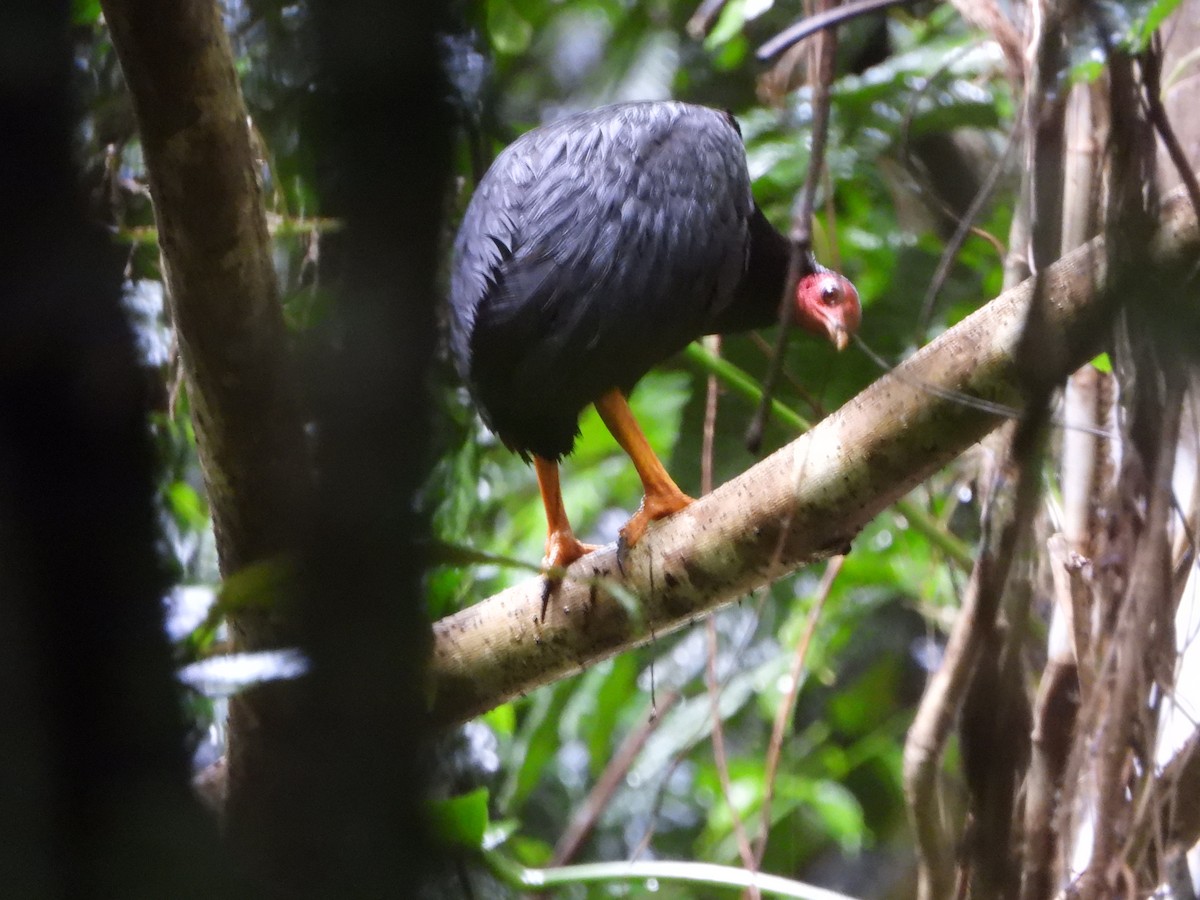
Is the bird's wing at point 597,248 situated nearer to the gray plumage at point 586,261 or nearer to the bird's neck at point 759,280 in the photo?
the gray plumage at point 586,261

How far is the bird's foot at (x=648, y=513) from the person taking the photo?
1.43 metres

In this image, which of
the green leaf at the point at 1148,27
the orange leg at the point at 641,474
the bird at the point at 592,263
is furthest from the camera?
the orange leg at the point at 641,474

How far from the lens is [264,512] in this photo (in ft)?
2.00

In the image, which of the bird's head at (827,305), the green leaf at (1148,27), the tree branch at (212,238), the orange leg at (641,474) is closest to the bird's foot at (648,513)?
the orange leg at (641,474)

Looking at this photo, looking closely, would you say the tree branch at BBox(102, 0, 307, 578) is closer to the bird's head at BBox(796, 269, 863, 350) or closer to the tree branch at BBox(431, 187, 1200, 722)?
the tree branch at BBox(431, 187, 1200, 722)

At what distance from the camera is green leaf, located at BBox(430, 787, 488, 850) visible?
1.30 feet

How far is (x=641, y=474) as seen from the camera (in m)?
1.63

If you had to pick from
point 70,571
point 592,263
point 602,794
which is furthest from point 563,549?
point 70,571

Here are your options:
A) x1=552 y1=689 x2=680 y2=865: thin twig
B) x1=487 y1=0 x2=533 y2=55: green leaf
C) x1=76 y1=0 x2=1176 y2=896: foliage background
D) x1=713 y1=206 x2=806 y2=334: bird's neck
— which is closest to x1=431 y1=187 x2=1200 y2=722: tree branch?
x1=76 y1=0 x2=1176 y2=896: foliage background

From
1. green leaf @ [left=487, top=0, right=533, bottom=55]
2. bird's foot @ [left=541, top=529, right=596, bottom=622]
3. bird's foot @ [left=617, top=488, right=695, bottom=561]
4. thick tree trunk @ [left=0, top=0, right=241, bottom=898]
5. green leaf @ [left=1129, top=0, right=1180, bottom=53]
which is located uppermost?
green leaf @ [left=487, top=0, right=533, bottom=55]

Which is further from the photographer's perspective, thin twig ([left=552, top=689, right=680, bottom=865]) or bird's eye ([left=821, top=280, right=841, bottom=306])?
thin twig ([left=552, top=689, right=680, bottom=865])

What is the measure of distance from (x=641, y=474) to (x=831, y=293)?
1.48 ft

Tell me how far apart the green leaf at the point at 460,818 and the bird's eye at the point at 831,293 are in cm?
122

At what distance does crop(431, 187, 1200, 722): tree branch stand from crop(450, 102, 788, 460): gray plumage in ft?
0.77
